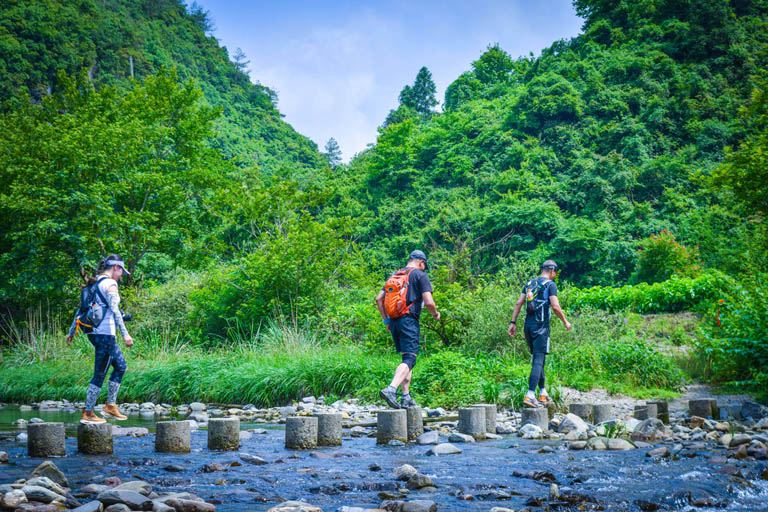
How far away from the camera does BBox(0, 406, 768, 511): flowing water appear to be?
3.93m

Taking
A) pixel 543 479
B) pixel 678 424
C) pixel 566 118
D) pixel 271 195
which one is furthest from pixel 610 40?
pixel 543 479

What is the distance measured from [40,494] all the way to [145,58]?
194ft

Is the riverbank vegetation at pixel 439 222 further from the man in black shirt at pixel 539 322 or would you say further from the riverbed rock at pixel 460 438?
the riverbed rock at pixel 460 438

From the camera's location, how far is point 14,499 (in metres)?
3.47

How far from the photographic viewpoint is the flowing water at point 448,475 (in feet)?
12.9

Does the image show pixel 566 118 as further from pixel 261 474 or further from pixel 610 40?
pixel 261 474

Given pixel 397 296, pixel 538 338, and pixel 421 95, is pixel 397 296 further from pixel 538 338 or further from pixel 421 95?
pixel 421 95

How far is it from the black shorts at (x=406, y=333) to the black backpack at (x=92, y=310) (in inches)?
139

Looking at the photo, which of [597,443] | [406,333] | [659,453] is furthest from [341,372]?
[659,453]

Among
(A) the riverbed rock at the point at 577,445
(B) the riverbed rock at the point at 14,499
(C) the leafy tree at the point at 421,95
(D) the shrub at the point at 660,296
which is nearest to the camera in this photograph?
(B) the riverbed rock at the point at 14,499

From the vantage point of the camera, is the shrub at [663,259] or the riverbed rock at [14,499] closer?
the riverbed rock at [14,499]

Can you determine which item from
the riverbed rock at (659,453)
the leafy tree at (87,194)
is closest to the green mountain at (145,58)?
the leafy tree at (87,194)

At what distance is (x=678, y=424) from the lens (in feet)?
22.7

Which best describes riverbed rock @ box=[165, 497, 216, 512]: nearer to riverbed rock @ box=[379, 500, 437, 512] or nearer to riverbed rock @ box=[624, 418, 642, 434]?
riverbed rock @ box=[379, 500, 437, 512]
